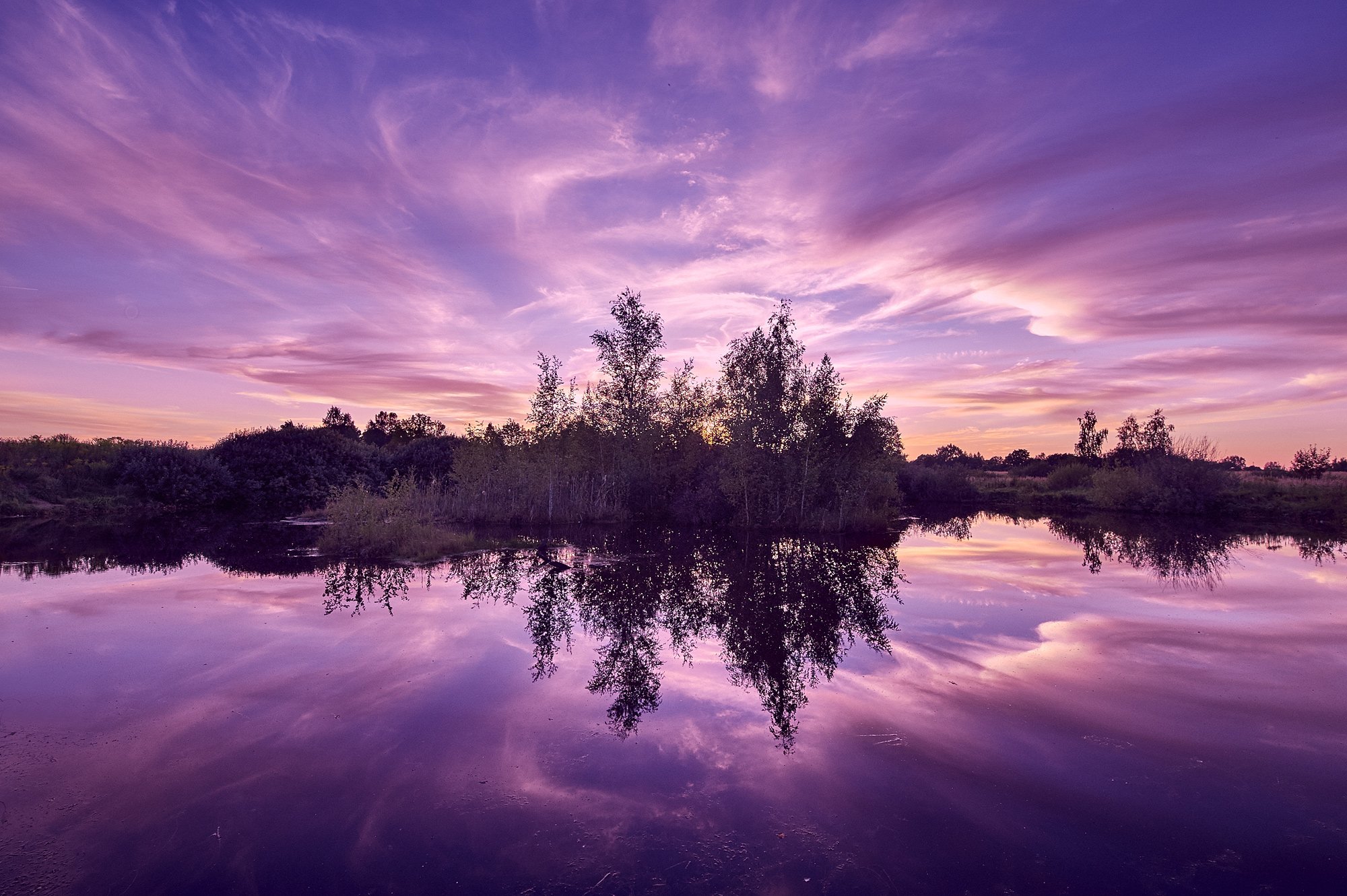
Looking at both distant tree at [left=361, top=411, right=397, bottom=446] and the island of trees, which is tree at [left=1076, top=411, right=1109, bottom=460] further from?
distant tree at [left=361, top=411, right=397, bottom=446]

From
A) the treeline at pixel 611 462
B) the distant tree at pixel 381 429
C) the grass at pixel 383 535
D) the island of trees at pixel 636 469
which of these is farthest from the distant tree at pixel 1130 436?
the distant tree at pixel 381 429

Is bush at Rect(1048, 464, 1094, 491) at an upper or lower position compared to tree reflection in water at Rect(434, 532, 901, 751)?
upper

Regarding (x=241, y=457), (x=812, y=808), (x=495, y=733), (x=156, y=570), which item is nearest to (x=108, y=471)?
(x=241, y=457)

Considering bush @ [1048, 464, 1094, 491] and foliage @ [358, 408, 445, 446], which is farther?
foliage @ [358, 408, 445, 446]

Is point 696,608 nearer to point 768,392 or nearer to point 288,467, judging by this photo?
point 768,392

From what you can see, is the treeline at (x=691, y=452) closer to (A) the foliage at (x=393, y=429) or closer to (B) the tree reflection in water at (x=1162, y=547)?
(B) the tree reflection in water at (x=1162, y=547)

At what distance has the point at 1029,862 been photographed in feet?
13.4

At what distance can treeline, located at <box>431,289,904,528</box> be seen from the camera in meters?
27.2

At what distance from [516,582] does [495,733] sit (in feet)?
27.7

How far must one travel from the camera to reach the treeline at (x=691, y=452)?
89.4ft

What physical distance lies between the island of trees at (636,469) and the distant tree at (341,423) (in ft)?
58.6

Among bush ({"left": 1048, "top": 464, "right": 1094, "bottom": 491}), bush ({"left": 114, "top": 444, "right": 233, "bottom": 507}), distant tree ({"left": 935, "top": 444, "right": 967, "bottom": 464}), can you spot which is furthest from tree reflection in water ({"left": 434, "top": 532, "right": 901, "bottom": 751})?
distant tree ({"left": 935, "top": 444, "right": 967, "bottom": 464})

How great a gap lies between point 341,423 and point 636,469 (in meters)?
58.1

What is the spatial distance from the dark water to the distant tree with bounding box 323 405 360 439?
55290 mm
